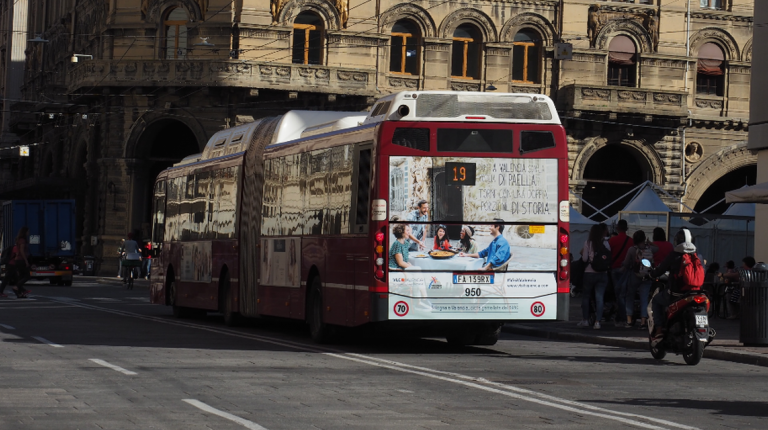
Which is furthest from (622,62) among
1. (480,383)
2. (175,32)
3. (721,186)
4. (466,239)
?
(480,383)

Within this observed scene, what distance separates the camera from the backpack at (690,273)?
49.6ft

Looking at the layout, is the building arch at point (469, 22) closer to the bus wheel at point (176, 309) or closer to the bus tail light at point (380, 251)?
the bus wheel at point (176, 309)

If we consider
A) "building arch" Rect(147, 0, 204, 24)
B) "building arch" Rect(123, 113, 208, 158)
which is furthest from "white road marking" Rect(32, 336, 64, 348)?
"building arch" Rect(147, 0, 204, 24)

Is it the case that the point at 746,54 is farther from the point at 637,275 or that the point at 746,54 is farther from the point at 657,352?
the point at 657,352

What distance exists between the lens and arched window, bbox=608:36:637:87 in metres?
49.6

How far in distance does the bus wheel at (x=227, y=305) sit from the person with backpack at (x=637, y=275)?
6.27 m

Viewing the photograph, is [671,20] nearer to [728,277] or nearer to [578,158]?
[578,158]

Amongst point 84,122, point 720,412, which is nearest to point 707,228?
point 720,412

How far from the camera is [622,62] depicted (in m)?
49.7

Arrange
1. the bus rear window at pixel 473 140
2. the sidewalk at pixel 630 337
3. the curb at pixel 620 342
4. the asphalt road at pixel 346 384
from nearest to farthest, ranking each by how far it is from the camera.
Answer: the asphalt road at pixel 346 384, the bus rear window at pixel 473 140, the curb at pixel 620 342, the sidewalk at pixel 630 337

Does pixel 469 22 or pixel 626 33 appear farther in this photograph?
pixel 626 33

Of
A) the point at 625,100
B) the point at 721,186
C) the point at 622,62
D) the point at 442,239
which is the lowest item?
the point at 442,239

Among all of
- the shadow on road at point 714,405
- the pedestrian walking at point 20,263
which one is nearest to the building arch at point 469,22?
the pedestrian walking at point 20,263

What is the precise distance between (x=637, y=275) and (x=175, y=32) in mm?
28678
